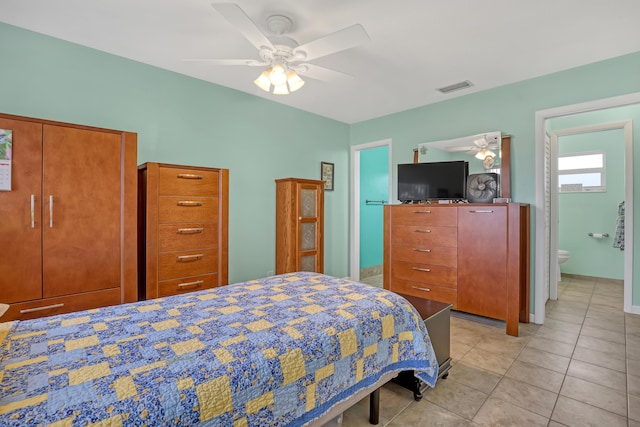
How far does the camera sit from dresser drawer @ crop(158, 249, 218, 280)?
8.39 ft

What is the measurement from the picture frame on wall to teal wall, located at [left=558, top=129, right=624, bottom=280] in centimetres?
371

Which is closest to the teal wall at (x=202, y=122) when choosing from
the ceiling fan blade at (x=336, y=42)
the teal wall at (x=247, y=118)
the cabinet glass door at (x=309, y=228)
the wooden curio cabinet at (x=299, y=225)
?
the teal wall at (x=247, y=118)

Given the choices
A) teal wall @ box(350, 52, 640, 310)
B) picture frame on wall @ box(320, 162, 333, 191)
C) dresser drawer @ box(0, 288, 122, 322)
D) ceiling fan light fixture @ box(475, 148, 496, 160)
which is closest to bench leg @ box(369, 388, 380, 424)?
dresser drawer @ box(0, 288, 122, 322)

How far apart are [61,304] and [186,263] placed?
857 mm

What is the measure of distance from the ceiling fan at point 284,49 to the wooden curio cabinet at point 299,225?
5.13ft

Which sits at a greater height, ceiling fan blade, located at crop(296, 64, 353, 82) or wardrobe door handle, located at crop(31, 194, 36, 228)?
ceiling fan blade, located at crop(296, 64, 353, 82)

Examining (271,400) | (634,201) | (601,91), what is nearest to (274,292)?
(271,400)

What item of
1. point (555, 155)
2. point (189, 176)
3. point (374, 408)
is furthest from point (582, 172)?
point (189, 176)

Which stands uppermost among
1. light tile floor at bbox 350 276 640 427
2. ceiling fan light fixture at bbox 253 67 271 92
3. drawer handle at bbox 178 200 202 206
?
ceiling fan light fixture at bbox 253 67 271 92

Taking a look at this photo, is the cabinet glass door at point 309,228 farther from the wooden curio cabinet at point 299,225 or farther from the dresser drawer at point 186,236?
the dresser drawer at point 186,236

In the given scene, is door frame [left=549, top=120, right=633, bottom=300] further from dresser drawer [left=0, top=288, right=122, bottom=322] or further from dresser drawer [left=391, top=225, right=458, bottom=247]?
dresser drawer [left=0, top=288, right=122, bottom=322]

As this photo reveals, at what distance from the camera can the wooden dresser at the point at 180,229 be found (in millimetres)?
2510

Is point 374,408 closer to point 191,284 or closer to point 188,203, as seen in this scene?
point 191,284

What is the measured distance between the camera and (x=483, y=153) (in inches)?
138
